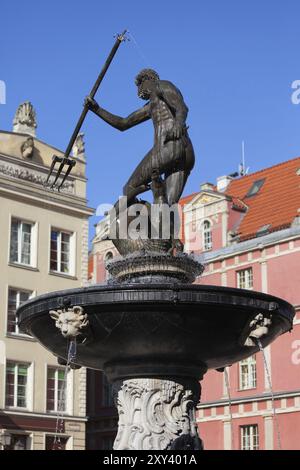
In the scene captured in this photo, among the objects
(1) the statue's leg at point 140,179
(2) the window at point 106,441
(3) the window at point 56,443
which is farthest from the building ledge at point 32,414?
(1) the statue's leg at point 140,179

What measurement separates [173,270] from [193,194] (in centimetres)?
3425

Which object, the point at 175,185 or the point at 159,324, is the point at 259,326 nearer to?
the point at 159,324

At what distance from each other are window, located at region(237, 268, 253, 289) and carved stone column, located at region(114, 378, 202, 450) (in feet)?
88.9

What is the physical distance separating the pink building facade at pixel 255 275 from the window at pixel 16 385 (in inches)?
283

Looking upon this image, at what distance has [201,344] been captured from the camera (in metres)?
9.34

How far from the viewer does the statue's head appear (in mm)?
10797

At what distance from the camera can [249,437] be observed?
115 ft

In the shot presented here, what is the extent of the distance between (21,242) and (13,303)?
255cm

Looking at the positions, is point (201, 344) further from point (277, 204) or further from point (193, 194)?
point (193, 194)

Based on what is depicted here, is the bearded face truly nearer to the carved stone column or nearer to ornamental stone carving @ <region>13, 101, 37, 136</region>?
the carved stone column

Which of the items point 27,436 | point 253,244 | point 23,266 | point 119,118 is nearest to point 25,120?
point 23,266

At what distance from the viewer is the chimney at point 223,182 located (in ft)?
144

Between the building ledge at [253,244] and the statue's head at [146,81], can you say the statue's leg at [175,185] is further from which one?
the building ledge at [253,244]
